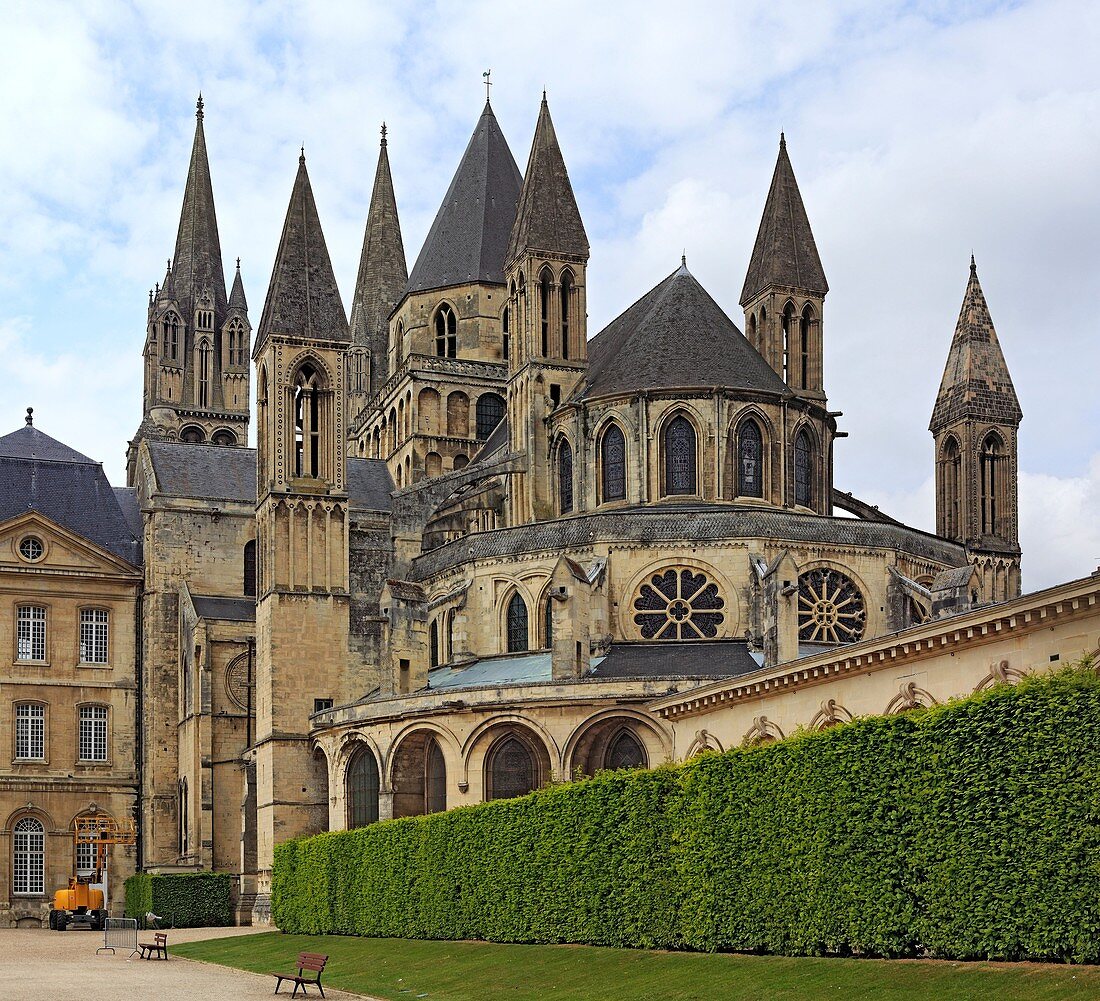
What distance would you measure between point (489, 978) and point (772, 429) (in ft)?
105

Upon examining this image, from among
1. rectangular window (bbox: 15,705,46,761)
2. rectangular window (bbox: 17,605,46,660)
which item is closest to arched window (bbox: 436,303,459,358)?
rectangular window (bbox: 17,605,46,660)

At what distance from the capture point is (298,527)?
65625 millimetres

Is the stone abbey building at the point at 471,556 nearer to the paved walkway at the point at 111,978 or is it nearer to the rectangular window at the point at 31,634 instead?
the rectangular window at the point at 31,634

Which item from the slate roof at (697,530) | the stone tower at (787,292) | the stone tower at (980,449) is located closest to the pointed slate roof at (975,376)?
the stone tower at (980,449)

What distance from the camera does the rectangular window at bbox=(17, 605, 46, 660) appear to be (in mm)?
73938

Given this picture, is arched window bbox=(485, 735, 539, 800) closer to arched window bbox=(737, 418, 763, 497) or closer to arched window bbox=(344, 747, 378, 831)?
arched window bbox=(344, 747, 378, 831)

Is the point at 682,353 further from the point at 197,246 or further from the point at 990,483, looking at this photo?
the point at 197,246

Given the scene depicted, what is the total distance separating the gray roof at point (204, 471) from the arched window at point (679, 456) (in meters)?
21.8

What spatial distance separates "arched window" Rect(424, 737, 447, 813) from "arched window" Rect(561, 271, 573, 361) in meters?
17.8

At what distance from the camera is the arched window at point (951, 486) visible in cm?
6906

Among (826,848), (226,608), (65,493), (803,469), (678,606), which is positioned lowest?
(826,848)

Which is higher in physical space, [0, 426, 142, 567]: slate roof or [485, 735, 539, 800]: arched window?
[0, 426, 142, 567]: slate roof

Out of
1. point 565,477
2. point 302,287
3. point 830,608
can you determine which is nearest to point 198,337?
point 302,287

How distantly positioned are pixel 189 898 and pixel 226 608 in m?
12.7
